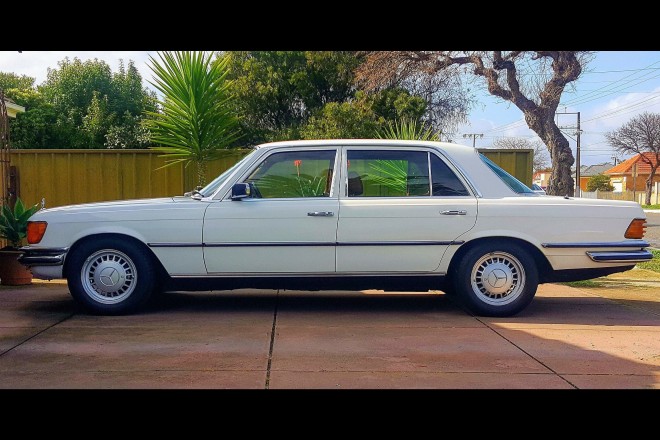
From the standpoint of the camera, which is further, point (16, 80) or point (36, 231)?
point (16, 80)

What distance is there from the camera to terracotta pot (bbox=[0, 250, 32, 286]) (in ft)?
28.8

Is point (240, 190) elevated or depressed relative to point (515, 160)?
depressed

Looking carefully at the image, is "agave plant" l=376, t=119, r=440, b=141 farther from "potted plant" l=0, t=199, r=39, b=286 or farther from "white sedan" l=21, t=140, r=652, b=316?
"potted plant" l=0, t=199, r=39, b=286

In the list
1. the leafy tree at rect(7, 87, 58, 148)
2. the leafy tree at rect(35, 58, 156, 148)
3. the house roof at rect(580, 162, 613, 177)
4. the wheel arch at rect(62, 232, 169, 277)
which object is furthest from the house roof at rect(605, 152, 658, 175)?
the wheel arch at rect(62, 232, 169, 277)

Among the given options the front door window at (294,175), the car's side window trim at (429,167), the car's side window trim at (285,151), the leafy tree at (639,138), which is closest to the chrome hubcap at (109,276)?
the car's side window trim at (285,151)

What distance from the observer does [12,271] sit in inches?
349

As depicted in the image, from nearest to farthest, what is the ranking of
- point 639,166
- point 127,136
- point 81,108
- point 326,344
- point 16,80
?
point 326,344
point 127,136
point 81,108
point 16,80
point 639,166

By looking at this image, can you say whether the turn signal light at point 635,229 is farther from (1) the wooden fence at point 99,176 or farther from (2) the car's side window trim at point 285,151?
(1) the wooden fence at point 99,176

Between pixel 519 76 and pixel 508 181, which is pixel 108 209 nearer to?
pixel 508 181

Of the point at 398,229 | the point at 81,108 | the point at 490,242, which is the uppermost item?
the point at 81,108

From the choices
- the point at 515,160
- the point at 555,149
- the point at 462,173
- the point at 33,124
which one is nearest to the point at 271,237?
the point at 462,173

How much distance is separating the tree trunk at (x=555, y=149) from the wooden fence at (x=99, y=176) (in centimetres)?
884

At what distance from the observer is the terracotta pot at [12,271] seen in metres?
8.79

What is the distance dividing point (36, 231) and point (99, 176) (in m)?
4.35
